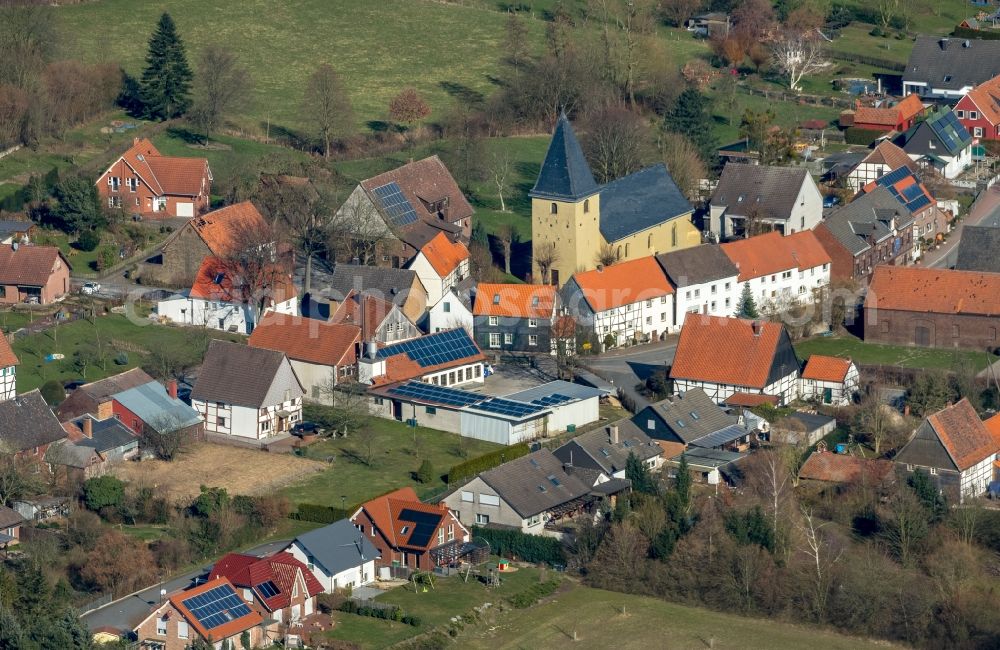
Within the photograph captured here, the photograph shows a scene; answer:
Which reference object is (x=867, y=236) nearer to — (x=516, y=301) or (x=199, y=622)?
(x=516, y=301)

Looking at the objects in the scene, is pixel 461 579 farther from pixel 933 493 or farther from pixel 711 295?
pixel 711 295

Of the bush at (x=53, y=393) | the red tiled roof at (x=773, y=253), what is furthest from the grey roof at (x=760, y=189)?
the bush at (x=53, y=393)

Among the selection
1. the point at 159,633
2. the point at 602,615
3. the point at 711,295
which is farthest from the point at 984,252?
the point at 159,633

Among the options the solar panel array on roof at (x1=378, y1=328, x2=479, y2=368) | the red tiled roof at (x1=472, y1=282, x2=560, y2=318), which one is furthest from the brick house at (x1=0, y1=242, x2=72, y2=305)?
the red tiled roof at (x1=472, y1=282, x2=560, y2=318)

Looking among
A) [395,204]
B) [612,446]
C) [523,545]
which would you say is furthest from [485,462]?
[395,204]

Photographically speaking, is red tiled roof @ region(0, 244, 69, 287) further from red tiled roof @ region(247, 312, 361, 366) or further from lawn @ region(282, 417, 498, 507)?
lawn @ region(282, 417, 498, 507)
